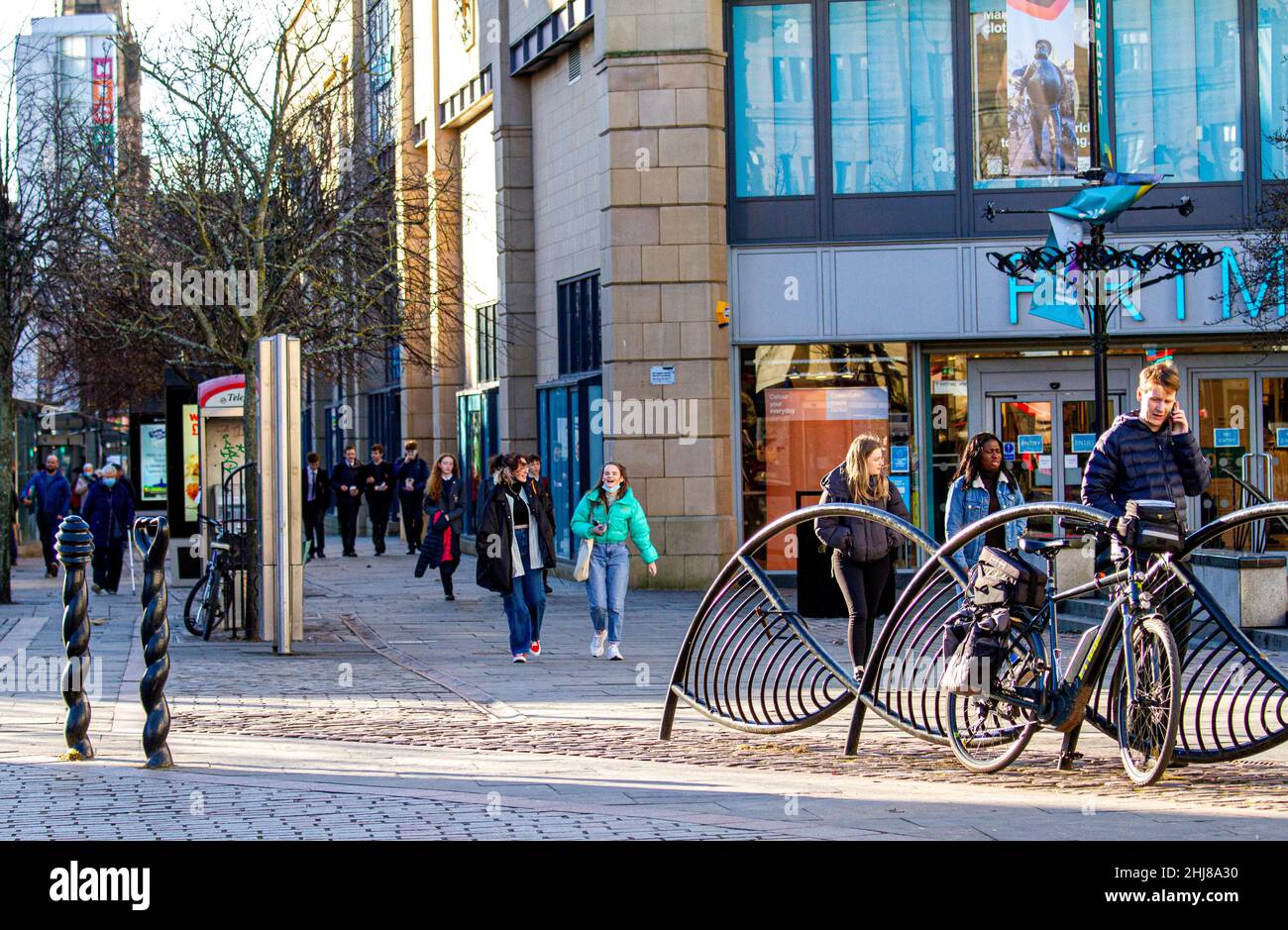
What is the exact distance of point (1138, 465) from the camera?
9570 millimetres

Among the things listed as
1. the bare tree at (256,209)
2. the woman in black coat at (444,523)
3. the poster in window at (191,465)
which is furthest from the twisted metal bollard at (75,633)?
the poster in window at (191,465)

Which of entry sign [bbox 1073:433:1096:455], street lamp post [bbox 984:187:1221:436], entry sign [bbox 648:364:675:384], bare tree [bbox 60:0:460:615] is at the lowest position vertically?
entry sign [bbox 1073:433:1096:455]

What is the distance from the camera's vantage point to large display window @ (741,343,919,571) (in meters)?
21.1

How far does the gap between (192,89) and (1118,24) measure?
1039 cm

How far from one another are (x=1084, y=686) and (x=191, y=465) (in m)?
18.8

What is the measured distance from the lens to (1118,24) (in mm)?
20859

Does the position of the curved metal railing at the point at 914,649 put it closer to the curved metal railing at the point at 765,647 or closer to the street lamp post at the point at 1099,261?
the curved metal railing at the point at 765,647

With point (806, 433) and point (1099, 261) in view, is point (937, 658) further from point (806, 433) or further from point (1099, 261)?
point (806, 433)

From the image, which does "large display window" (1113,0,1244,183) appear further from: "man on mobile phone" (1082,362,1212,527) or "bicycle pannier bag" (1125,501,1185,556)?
"bicycle pannier bag" (1125,501,1185,556)

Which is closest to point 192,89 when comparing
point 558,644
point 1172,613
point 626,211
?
point 626,211

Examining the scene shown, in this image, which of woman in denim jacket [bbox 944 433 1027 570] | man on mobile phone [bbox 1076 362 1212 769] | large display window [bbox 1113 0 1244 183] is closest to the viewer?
man on mobile phone [bbox 1076 362 1212 769]

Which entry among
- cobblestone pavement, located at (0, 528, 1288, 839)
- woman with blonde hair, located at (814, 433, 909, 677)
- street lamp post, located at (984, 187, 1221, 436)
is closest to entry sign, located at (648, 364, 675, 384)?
street lamp post, located at (984, 187, 1221, 436)

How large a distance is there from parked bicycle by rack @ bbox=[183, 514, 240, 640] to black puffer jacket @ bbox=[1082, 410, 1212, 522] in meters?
9.34

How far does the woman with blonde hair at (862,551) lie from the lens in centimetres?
1134
